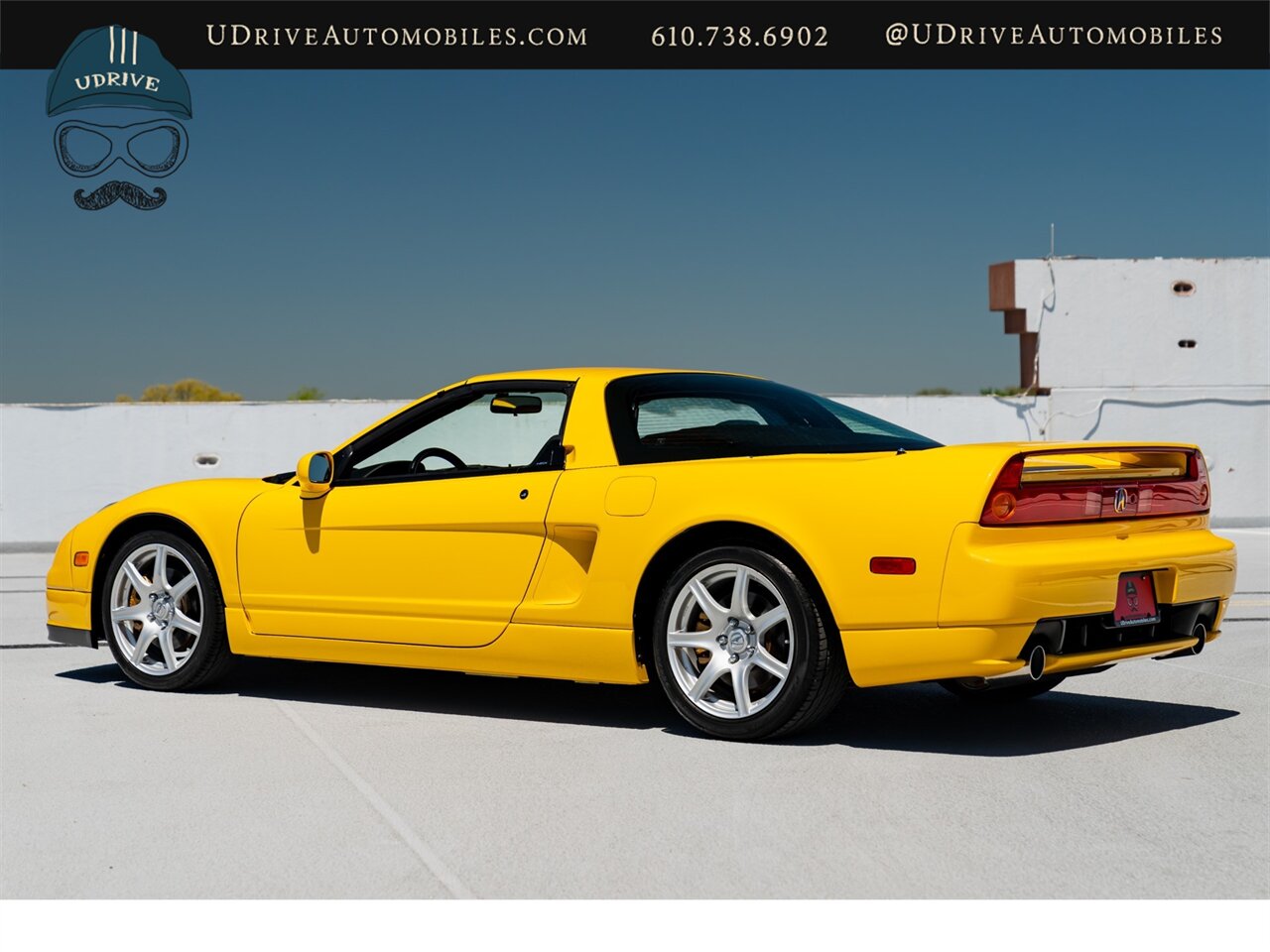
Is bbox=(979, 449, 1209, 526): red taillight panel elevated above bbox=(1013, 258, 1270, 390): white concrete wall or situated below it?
below

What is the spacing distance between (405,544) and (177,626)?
137 centimetres

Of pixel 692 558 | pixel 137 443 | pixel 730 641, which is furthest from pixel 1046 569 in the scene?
pixel 137 443

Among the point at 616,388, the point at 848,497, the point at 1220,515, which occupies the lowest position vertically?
the point at 1220,515

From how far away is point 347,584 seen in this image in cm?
646

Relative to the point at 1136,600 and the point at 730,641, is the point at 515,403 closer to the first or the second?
the point at 730,641

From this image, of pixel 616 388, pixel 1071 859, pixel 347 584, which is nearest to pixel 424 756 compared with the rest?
pixel 347 584

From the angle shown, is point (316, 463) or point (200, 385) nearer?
point (316, 463)

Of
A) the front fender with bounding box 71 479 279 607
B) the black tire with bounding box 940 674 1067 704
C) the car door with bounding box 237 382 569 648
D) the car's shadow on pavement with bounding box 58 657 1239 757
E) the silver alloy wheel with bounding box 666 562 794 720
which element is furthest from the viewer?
the front fender with bounding box 71 479 279 607

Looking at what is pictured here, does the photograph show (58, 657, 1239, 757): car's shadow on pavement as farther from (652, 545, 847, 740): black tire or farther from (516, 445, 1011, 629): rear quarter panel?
(516, 445, 1011, 629): rear quarter panel

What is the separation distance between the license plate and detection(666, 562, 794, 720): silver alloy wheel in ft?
3.87

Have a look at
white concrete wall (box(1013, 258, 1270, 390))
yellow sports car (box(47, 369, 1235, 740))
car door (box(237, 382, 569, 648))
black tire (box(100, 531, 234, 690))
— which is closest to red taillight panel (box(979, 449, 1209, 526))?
yellow sports car (box(47, 369, 1235, 740))

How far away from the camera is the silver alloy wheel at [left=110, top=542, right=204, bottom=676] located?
694cm
